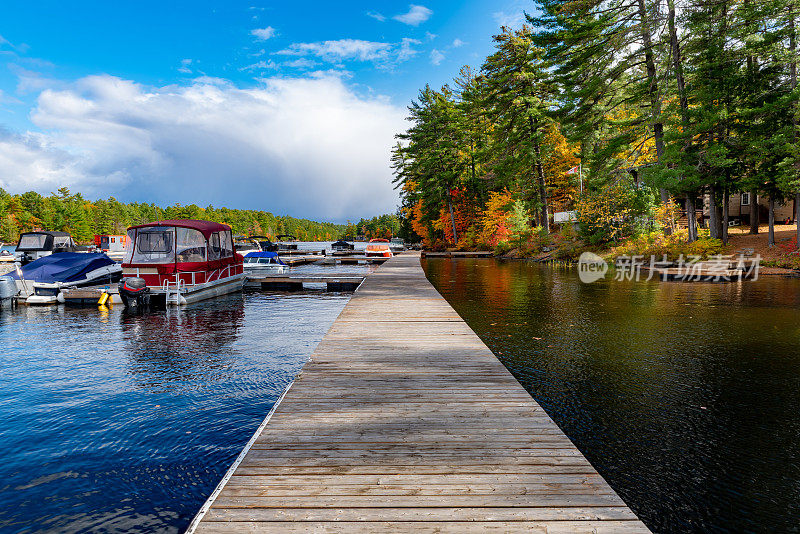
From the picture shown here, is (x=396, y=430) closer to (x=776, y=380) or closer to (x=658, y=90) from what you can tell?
(x=776, y=380)

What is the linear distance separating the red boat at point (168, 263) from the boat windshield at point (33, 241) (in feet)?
57.5

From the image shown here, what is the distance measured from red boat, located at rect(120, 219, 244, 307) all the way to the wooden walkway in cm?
1373

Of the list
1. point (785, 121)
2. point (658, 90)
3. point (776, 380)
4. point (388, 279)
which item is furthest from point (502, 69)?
point (776, 380)

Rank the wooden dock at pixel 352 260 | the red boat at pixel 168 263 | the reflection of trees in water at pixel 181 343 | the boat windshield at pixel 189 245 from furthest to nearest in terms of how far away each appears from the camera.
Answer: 1. the wooden dock at pixel 352 260
2. the boat windshield at pixel 189 245
3. the red boat at pixel 168 263
4. the reflection of trees in water at pixel 181 343

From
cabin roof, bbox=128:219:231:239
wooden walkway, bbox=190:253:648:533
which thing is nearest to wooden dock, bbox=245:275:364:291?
cabin roof, bbox=128:219:231:239

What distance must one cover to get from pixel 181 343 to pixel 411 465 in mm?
10417

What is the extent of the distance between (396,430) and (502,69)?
4591cm

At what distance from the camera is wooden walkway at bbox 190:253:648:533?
3.15 m

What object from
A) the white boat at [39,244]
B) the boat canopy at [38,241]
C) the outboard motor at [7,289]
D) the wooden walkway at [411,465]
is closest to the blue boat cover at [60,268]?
the outboard motor at [7,289]

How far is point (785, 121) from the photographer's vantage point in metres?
26.9

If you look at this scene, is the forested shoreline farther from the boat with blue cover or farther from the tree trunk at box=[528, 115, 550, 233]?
the boat with blue cover

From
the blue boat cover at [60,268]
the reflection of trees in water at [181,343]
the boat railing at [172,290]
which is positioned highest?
the blue boat cover at [60,268]

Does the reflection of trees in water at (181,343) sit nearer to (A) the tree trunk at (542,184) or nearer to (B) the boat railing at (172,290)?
(B) the boat railing at (172,290)

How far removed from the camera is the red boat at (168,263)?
1764 centimetres
